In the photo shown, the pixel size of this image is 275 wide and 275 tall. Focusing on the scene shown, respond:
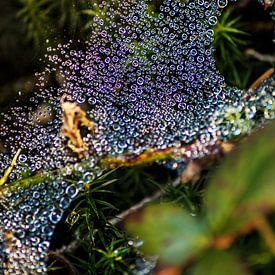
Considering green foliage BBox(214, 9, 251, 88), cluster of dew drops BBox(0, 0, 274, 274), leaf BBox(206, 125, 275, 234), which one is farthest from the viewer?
green foliage BBox(214, 9, 251, 88)

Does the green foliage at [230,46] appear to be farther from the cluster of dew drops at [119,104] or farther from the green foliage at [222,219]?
the green foliage at [222,219]

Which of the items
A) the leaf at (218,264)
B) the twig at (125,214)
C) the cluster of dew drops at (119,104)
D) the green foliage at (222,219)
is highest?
the cluster of dew drops at (119,104)

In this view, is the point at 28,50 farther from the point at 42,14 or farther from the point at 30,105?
the point at 30,105

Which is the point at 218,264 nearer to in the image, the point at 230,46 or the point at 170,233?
the point at 170,233

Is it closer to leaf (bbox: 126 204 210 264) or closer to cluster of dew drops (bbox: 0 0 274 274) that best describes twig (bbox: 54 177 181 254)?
cluster of dew drops (bbox: 0 0 274 274)

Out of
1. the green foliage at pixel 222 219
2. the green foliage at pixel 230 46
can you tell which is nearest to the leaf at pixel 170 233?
the green foliage at pixel 222 219

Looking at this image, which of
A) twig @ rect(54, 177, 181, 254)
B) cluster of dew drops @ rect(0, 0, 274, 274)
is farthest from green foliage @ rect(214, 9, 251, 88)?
twig @ rect(54, 177, 181, 254)

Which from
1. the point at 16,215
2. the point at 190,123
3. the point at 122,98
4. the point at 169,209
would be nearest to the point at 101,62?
the point at 122,98
